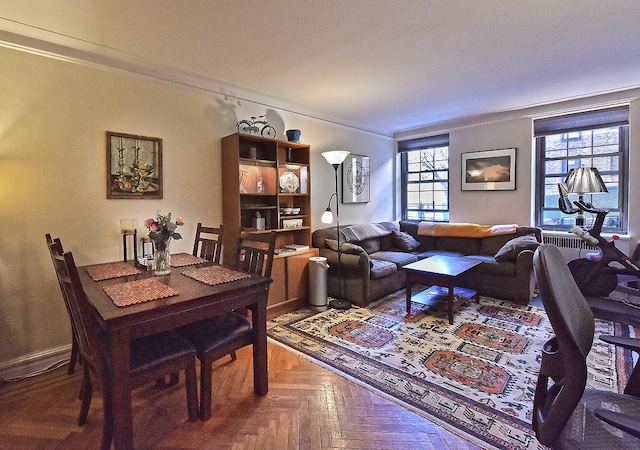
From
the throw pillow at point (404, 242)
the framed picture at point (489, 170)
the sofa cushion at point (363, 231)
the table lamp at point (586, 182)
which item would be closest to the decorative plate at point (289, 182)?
the sofa cushion at point (363, 231)

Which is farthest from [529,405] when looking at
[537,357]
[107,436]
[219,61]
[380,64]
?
[219,61]

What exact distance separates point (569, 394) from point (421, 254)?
4.11 m

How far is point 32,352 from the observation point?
2596 millimetres

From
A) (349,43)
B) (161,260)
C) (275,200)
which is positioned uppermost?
(349,43)

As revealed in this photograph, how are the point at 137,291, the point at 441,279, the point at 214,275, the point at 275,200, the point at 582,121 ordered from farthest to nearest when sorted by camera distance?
the point at 582,121 < the point at 275,200 < the point at 441,279 < the point at 214,275 < the point at 137,291

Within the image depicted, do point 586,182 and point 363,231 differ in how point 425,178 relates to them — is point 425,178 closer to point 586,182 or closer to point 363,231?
point 363,231

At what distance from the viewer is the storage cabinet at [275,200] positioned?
359 cm

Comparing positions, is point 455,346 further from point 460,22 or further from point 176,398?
point 460,22

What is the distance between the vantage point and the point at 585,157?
4492 mm

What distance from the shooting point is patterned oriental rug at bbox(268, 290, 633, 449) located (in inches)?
79.0

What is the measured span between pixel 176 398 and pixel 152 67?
2.76m

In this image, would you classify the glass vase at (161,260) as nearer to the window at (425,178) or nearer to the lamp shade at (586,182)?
the lamp shade at (586,182)

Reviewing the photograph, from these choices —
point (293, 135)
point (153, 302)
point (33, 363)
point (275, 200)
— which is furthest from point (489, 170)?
point (33, 363)

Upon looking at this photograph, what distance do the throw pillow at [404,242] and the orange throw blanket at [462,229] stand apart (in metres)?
0.28
